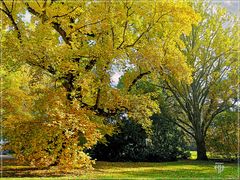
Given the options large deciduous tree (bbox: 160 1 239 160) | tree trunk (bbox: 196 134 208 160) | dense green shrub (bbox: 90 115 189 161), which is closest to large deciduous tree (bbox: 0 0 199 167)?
large deciduous tree (bbox: 160 1 239 160)

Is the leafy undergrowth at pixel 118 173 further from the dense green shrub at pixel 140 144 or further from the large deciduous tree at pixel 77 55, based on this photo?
the dense green shrub at pixel 140 144

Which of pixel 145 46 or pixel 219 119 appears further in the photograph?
pixel 219 119

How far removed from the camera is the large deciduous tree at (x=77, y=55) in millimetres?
12125

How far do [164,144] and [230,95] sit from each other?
5.84 metres

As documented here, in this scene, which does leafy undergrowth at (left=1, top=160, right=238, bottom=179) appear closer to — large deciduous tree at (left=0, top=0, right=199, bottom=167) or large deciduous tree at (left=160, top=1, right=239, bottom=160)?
large deciduous tree at (left=0, top=0, right=199, bottom=167)

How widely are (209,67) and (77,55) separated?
13.5m

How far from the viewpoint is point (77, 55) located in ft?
42.2

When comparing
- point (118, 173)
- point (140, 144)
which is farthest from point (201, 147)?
point (118, 173)

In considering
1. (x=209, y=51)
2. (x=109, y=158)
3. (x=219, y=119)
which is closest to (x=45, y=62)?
(x=109, y=158)

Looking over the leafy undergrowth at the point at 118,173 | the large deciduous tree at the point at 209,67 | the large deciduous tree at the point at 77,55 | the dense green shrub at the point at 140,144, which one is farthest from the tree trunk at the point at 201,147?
the large deciduous tree at the point at 77,55

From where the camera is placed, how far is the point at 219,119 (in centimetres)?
2527

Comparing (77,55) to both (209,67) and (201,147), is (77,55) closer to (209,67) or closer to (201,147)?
(209,67)

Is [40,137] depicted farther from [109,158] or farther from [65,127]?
[109,158]

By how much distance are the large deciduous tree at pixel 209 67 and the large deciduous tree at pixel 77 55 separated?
804 centimetres
